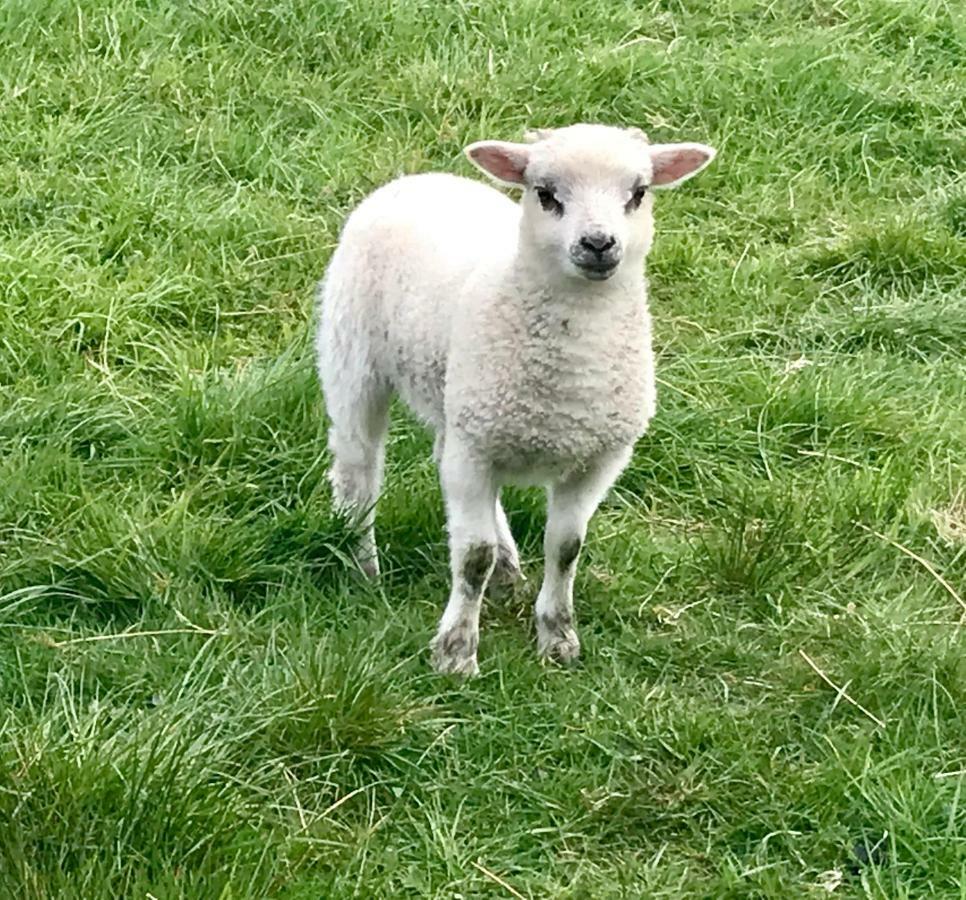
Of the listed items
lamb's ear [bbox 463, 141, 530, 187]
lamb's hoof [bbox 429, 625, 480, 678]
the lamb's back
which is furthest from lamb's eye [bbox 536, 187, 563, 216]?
lamb's hoof [bbox 429, 625, 480, 678]

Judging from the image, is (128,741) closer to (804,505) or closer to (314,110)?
(804,505)

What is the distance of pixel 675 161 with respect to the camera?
3.41 m

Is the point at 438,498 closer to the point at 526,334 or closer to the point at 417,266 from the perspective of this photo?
the point at 417,266

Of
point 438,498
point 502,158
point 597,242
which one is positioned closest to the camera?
point 597,242

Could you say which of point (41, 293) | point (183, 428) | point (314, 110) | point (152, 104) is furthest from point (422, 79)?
point (183, 428)

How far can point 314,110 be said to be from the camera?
602 centimetres

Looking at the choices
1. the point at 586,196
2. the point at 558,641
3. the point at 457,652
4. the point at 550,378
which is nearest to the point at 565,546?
the point at 558,641

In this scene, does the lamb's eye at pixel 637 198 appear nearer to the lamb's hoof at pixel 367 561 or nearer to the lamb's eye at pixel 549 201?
the lamb's eye at pixel 549 201

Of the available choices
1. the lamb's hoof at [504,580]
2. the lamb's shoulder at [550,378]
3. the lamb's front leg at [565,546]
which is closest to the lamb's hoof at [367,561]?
the lamb's hoof at [504,580]

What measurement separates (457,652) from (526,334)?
717 millimetres

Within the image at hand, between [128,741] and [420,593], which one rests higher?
[128,741]

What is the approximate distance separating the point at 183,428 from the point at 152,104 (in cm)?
216

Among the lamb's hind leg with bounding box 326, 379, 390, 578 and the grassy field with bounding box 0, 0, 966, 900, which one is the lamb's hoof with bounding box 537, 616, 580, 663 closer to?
the grassy field with bounding box 0, 0, 966, 900

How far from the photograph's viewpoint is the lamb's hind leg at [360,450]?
3832 millimetres
